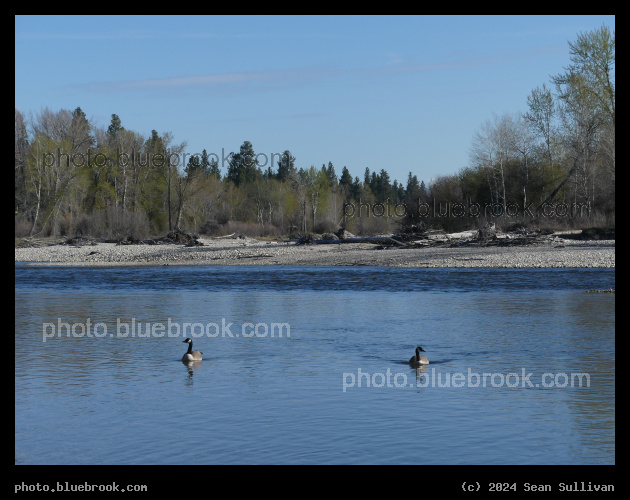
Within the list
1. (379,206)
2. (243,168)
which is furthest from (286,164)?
(379,206)

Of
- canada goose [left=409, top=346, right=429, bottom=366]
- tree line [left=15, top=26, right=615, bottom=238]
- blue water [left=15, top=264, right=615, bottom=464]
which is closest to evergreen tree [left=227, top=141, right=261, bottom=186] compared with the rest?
tree line [left=15, top=26, right=615, bottom=238]

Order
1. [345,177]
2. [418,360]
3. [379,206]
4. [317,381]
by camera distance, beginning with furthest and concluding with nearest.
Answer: [345,177] → [379,206] → [418,360] → [317,381]

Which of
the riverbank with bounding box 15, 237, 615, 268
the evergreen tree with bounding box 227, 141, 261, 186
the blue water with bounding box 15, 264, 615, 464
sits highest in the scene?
the evergreen tree with bounding box 227, 141, 261, 186

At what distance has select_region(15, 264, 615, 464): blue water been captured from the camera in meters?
8.30

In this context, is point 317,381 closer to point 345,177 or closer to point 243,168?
point 243,168

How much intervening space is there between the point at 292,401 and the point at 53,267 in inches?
1319

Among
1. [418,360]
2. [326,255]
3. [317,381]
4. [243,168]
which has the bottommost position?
[317,381]

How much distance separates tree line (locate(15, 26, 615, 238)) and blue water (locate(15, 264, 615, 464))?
23.6 meters

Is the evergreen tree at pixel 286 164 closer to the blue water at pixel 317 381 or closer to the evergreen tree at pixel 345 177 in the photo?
the evergreen tree at pixel 345 177

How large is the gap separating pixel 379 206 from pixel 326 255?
43.8 meters

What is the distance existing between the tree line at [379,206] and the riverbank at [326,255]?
547 centimetres

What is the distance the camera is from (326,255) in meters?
42.1

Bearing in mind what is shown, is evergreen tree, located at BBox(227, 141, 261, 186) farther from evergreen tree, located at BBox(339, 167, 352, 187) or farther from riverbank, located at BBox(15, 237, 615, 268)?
riverbank, located at BBox(15, 237, 615, 268)
